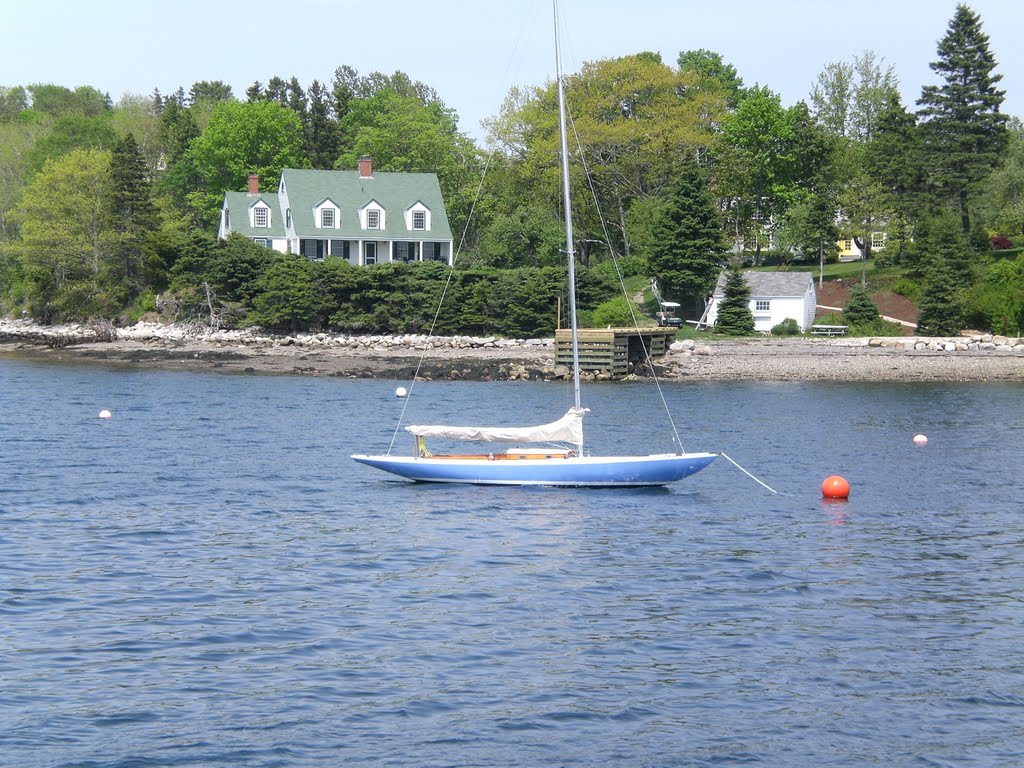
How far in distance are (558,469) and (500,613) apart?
11255 millimetres

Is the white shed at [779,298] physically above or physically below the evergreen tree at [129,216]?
below

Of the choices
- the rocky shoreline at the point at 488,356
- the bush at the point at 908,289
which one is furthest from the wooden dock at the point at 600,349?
the bush at the point at 908,289

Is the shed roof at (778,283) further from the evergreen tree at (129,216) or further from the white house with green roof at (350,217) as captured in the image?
the evergreen tree at (129,216)

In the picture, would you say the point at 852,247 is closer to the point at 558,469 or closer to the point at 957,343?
the point at 957,343

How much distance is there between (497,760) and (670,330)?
57.2 meters

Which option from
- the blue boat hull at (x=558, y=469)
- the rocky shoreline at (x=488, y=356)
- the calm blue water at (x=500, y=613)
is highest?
the rocky shoreline at (x=488, y=356)

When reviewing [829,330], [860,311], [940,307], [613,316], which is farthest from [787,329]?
[613,316]

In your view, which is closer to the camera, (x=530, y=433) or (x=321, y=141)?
(x=530, y=433)

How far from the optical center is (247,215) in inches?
4021

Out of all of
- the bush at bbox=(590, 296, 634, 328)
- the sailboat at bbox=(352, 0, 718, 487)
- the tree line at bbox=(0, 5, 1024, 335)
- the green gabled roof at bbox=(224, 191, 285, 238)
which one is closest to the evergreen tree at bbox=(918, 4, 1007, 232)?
the tree line at bbox=(0, 5, 1024, 335)

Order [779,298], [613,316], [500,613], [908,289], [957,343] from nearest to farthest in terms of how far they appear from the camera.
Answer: [500,613] → [957,343] → [613,316] → [779,298] → [908,289]

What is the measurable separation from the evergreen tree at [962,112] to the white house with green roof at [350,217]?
38614 millimetres

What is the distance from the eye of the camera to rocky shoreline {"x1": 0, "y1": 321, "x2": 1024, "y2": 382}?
67938 mm

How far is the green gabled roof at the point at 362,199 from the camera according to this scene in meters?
98.5
